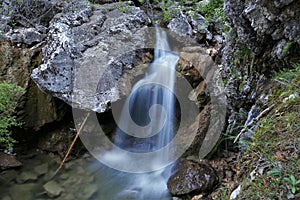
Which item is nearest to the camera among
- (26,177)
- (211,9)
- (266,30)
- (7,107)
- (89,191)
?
(266,30)

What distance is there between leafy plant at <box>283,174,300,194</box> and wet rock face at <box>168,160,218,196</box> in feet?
7.46

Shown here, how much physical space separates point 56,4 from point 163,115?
4.14m

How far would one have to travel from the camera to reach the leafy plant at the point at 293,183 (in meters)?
1.63

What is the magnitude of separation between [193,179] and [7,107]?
11.3 feet

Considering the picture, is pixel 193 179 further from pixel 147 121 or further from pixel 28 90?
pixel 28 90

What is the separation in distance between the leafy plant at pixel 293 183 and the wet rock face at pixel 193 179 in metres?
2.28

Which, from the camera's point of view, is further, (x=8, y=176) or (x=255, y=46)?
(x=8, y=176)

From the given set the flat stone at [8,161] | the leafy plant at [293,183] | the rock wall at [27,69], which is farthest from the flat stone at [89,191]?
the leafy plant at [293,183]

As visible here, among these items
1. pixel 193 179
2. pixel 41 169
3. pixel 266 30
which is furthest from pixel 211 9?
pixel 41 169

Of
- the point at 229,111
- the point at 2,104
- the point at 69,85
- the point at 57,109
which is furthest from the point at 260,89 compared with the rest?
the point at 2,104

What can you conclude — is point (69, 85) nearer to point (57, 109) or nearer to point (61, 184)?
point (57, 109)

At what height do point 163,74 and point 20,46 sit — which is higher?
point 20,46

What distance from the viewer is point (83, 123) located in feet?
17.6

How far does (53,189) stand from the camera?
179 inches
